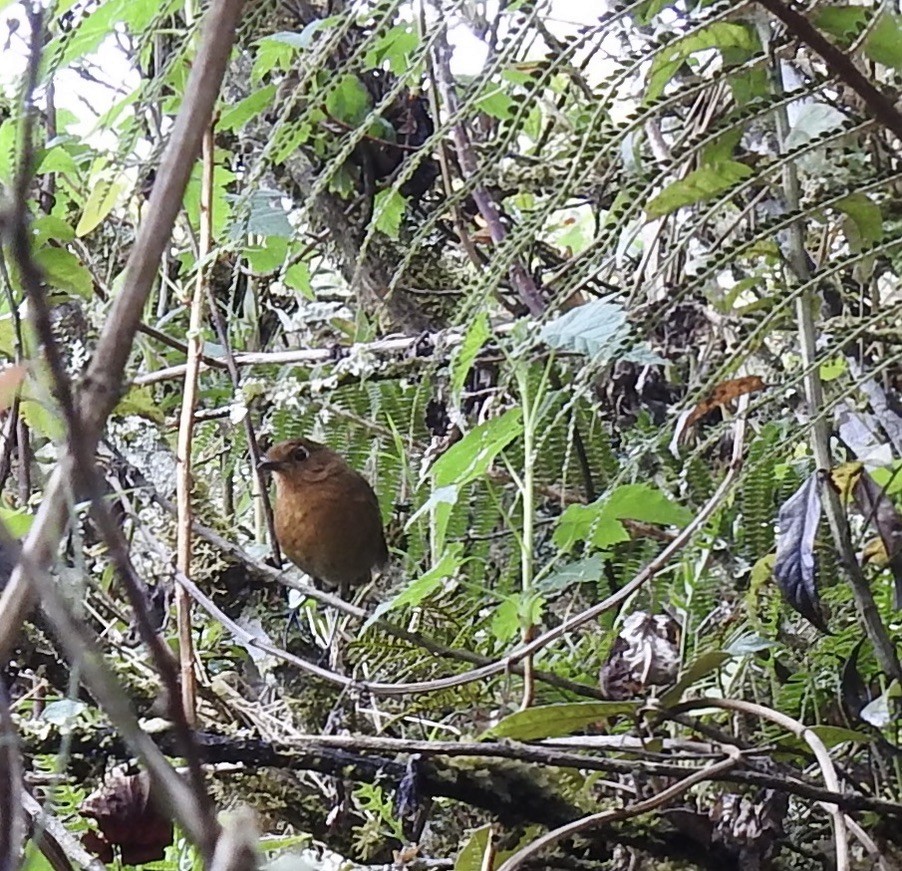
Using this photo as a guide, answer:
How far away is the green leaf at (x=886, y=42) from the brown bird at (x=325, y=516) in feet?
3.31

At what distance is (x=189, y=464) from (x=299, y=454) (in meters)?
0.61

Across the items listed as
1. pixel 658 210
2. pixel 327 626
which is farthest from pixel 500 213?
pixel 658 210

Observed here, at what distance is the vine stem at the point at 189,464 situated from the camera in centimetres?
97

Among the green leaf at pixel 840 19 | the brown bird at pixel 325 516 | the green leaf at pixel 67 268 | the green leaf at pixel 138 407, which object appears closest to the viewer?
the green leaf at pixel 840 19

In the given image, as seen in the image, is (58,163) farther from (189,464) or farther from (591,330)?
(591,330)

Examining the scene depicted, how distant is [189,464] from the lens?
114cm

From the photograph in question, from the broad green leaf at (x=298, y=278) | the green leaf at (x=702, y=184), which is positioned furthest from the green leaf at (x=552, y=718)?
the broad green leaf at (x=298, y=278)

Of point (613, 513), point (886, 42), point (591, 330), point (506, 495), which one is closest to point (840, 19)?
point (886, 42)

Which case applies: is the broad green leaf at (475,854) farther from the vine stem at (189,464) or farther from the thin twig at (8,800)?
the thin twig at (8,800)

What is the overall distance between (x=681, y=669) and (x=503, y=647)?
12.9 inches

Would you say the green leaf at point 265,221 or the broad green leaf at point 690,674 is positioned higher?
the green leaf at point 265,221

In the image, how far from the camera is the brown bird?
1.71m

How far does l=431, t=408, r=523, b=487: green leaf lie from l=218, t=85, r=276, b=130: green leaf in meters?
0.46

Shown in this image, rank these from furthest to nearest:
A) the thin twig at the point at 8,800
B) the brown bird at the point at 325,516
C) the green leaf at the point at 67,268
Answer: the brown bird at the point at 325,516
the green leaf at the point at 67,268
the thin twig at the point at 8,800
